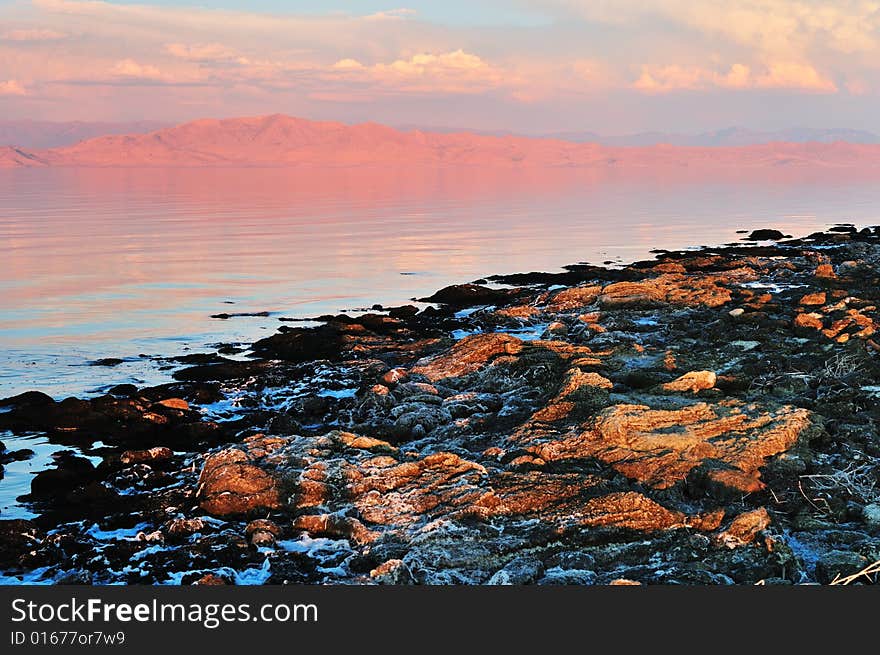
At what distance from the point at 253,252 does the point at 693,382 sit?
25.9 meters

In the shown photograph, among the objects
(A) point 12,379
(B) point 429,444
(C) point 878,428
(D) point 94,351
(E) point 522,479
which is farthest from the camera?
(D) point 94,351

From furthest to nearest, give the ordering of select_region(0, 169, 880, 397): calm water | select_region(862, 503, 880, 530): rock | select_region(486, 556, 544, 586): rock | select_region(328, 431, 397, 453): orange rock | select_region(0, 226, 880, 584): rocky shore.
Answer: select_region(0, 169, 880, 397): calm water → select_region(328, 431, 397, 453): orange rock → select_region(862, 503, 880, 530): rock → select_region(0, 226, 880, 584): rocky shore → select_region(486, 556, 544, 586): rock

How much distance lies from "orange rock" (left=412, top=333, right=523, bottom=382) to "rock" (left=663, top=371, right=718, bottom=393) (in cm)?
320

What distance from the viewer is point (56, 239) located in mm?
39281

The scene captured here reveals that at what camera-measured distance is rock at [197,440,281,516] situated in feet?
30.4

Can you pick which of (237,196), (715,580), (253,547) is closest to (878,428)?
(715,580)

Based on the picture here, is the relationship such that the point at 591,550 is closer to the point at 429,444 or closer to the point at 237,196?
the point at 429,444

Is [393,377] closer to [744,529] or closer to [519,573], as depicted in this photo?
[519,573]

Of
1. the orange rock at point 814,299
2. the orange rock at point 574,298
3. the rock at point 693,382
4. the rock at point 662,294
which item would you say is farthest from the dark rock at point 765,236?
the rock at point 693,382

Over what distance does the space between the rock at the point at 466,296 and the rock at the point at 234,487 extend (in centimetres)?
1302

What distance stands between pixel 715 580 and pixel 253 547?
4041mm

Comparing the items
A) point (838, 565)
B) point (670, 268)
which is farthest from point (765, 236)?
point (838, 565)

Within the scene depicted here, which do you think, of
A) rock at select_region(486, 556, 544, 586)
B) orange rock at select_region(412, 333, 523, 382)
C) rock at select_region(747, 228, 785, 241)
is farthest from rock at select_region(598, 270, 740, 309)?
rock at select_region(747, 228, 785, 241)

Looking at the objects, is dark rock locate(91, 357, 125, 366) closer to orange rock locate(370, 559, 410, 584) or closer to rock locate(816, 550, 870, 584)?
orange rock locate(370, 559, 410, 584)
